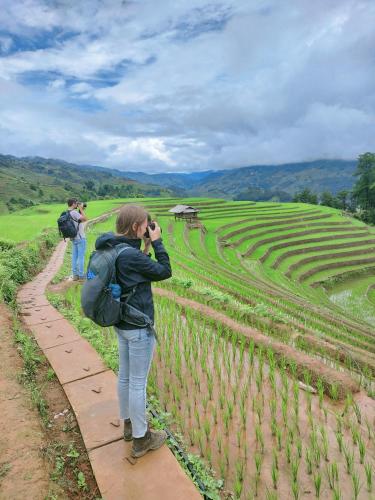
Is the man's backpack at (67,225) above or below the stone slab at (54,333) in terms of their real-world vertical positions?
above

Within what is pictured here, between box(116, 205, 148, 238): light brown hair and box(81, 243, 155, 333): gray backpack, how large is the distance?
0.37 ft

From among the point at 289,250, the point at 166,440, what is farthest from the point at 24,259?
the point at 289,250

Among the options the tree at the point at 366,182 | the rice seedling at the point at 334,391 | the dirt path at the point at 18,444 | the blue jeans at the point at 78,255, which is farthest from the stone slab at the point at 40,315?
the tree at the point at 366,182

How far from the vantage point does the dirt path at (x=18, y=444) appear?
2490 mm

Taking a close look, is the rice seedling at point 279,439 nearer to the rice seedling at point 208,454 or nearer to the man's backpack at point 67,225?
the rice seedling at point 208,454

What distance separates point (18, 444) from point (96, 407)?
2.57 ft

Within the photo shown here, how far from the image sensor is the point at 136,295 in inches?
107

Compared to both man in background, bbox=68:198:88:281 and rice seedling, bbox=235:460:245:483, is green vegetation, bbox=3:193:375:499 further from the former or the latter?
man in background, bbox=68:198:88:281

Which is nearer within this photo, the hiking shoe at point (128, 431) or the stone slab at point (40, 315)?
the hiking shoe at point (128, 431)

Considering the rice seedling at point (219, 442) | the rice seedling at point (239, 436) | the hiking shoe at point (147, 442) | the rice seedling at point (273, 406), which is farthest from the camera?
the rice seedling at point (273, 406)

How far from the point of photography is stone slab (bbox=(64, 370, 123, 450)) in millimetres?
3115

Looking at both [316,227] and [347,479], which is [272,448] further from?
[316,227]

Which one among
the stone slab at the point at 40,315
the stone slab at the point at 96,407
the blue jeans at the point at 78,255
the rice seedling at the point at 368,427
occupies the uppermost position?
the blue jeans at the point at 78,255

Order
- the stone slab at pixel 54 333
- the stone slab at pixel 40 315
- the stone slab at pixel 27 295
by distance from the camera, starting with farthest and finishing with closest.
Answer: the stone slab at pixel 27 295 → the stone slab at pixel 40 315 → the stone slab at pixel 54 333
